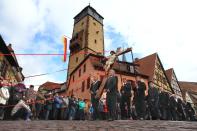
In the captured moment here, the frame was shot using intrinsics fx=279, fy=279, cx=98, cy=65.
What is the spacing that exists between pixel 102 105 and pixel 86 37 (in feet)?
112

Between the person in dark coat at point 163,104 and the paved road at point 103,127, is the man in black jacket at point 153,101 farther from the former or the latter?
the paved road at point 103,127

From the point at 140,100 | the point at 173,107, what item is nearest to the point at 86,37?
the point at 173,107

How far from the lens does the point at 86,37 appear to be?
48250 mm

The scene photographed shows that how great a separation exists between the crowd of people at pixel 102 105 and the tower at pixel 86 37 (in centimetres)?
3042

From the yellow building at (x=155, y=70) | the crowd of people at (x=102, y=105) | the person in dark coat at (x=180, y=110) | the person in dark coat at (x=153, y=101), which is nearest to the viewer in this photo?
the crowd of people at (x=102, y=105)

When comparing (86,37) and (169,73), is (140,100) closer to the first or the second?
(86,37)

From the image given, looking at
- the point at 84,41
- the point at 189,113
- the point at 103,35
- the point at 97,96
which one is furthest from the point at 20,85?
the point at 103,35

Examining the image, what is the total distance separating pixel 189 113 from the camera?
59.1 ft

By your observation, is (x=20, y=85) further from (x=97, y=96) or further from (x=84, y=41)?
(x=84, y=41)

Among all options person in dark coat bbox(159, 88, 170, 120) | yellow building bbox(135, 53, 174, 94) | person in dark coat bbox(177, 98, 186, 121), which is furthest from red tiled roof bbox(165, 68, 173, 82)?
person in dark coat bbox(159, 88, 170, 120)

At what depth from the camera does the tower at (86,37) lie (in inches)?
1889

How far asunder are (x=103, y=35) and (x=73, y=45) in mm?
6311

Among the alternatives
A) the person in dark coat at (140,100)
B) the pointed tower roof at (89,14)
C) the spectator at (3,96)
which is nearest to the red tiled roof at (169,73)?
the pointed tower roof at (89,14)

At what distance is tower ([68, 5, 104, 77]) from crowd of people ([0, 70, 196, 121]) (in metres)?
Result: 30.4
